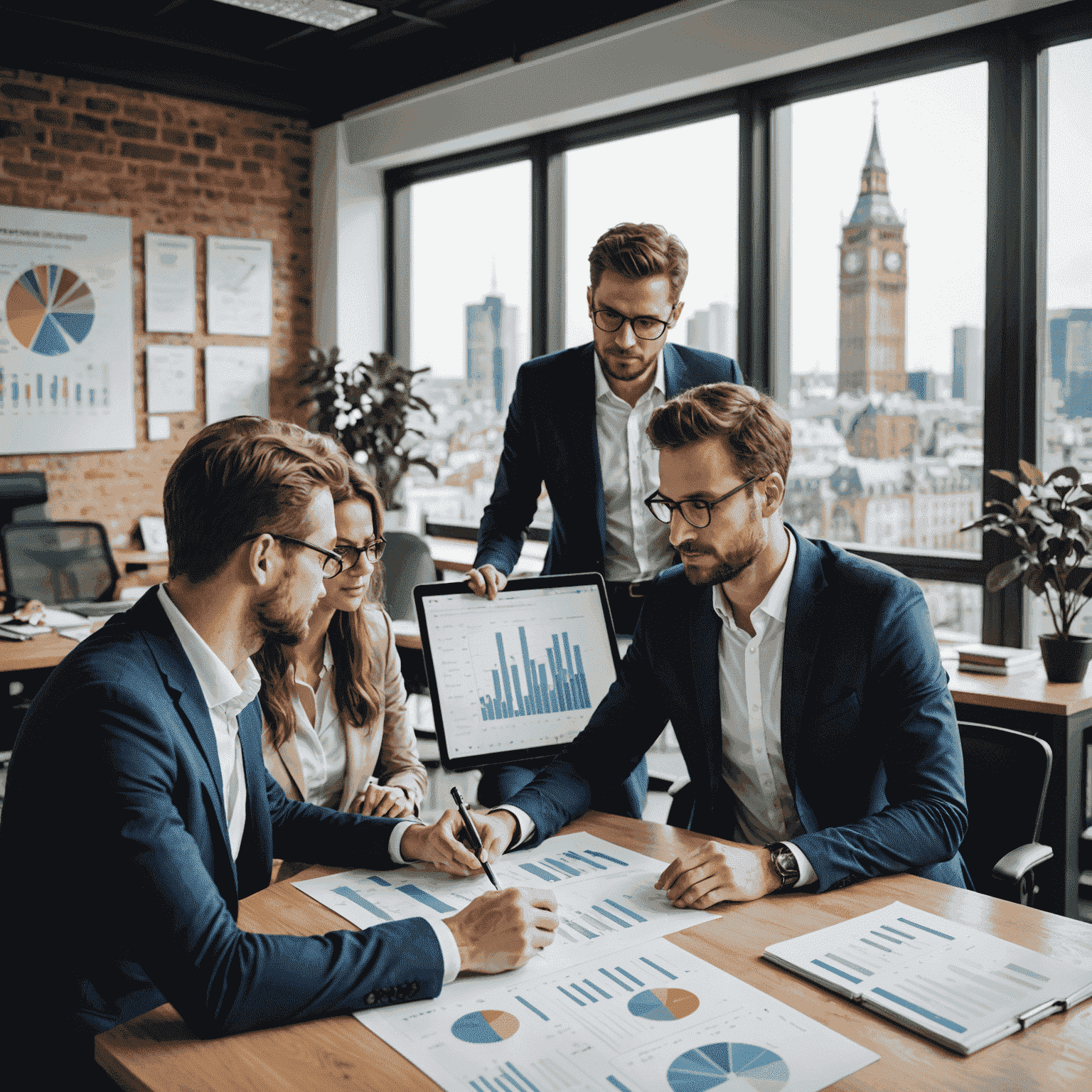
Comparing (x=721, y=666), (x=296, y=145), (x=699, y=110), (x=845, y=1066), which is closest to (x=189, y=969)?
(x=845, y=1066)

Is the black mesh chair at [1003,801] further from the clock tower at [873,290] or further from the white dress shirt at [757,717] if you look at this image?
the clock tower at [873,290]

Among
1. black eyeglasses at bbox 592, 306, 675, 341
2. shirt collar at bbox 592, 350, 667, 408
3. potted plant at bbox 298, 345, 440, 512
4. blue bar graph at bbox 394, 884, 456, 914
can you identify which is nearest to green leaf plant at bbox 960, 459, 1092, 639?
shirt collar at bbox 592, 350, 667, 408

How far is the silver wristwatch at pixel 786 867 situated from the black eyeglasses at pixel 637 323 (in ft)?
4.11

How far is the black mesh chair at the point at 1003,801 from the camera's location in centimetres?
197

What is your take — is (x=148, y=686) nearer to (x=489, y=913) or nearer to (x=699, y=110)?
(x=489, y=913)

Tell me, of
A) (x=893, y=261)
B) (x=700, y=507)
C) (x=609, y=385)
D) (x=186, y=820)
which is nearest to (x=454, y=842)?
(x=186, y=820)

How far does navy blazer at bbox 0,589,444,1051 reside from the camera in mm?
1162

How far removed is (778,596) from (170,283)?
503 centimetres

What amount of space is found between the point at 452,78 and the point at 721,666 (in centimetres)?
451

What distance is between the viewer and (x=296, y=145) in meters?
6.45

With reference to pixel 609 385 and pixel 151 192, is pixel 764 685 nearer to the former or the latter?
pixel 609 385

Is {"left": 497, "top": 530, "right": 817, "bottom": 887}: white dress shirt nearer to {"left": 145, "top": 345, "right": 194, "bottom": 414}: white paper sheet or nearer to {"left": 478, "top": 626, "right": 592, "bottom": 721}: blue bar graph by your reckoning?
{"left": 478, "top": 626, "right": 592, "bottom": 721}: blue bar graph

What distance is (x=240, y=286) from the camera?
246 inches

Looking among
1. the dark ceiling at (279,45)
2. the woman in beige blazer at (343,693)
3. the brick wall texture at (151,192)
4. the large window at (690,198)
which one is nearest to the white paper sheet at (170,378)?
the brick wall texture at (151,192)
